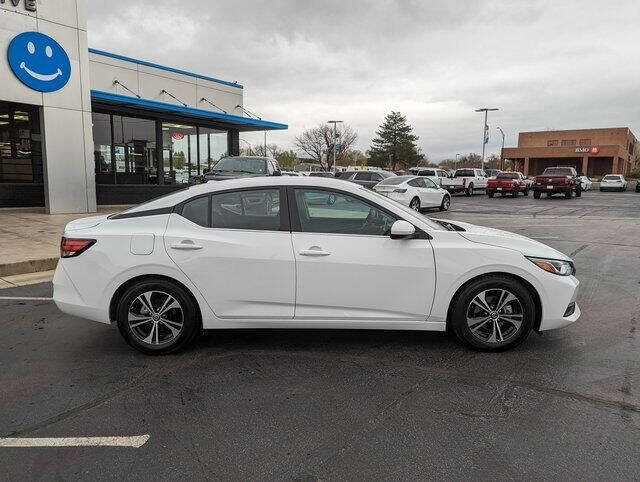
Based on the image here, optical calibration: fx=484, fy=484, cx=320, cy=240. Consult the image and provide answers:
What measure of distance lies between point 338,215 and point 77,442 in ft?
8.58

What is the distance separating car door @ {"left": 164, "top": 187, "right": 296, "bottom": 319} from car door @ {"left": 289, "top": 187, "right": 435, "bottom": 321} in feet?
0.46

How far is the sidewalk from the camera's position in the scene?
25.0ft

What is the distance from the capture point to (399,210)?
4.38 meters

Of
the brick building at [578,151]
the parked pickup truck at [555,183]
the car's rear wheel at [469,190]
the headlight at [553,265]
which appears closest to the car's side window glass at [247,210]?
the headlight at [553,265]

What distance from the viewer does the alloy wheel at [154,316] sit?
13.9 feet

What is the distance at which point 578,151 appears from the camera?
6519 cm

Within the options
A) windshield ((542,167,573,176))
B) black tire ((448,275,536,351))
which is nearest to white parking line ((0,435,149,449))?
black tire ((448,275,536,351))

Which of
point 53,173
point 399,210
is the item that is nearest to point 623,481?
point 399,210

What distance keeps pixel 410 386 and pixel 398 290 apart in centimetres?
82

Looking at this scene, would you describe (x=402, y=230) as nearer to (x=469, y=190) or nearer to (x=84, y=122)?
(x=84, y=122)

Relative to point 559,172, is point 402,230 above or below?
below

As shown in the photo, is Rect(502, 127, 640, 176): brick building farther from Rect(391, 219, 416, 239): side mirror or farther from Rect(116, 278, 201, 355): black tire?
Rect(116, 278, 201, 355): black tire

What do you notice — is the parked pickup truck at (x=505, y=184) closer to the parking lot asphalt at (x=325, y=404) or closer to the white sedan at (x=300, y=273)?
the parking lot asphalt at (x=325, y=404)

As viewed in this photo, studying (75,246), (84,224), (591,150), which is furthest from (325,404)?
(591,150)
